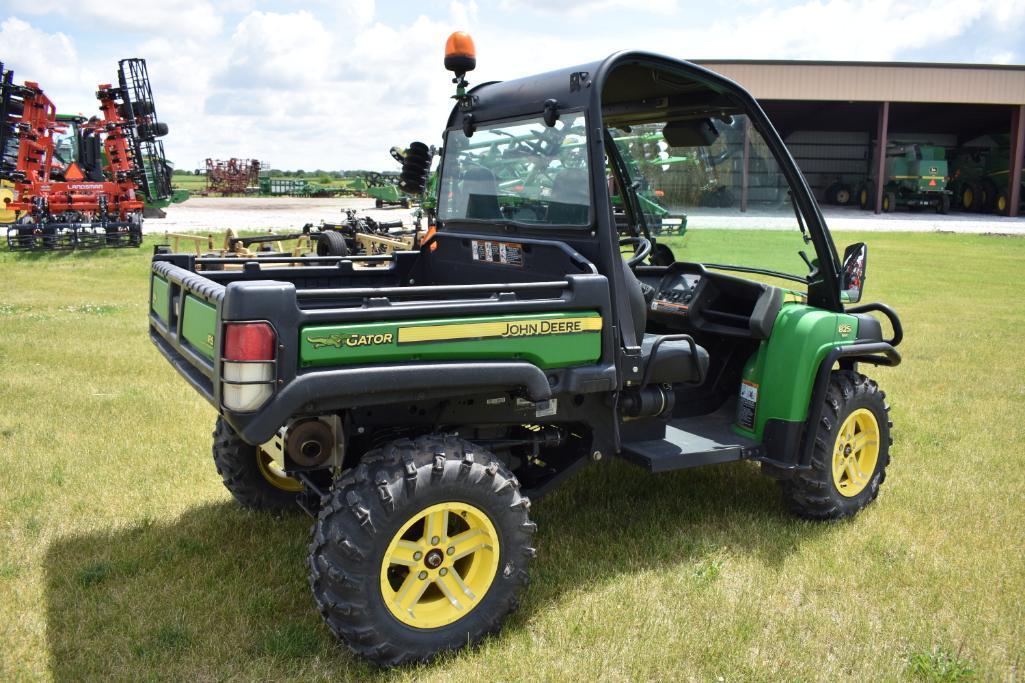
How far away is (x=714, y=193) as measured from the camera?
4.70 meters

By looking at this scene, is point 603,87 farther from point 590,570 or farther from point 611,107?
point 590,570

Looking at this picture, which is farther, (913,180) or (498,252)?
(913,180)

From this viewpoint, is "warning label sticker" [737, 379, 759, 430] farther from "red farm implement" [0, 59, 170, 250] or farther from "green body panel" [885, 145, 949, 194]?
"green body panel" [885, 145, 949, 194]

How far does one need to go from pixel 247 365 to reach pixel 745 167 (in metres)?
2.86

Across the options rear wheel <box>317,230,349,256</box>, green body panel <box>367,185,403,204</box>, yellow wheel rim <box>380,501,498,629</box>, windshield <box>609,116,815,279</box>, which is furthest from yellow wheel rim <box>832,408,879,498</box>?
green body panel <box>367,185,403,204</box>

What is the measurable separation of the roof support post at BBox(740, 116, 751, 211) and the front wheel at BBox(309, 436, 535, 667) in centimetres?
218

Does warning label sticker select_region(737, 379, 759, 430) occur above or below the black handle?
below

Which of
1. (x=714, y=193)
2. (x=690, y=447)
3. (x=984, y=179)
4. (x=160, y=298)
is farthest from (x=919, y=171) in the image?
(x=160, y=298)

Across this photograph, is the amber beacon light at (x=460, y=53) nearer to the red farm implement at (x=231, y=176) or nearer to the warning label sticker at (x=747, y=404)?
the warning label sticker at (x=747, y=404)

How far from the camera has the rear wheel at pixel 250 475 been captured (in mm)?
4348

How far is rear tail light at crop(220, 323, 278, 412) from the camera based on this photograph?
2.79 meters

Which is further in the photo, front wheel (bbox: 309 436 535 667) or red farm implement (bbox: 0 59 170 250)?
red farm implement (bbox: 0 59 170 250)

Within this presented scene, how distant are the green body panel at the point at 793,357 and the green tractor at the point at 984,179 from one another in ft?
111

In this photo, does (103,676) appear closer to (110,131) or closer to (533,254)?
(533,254)
